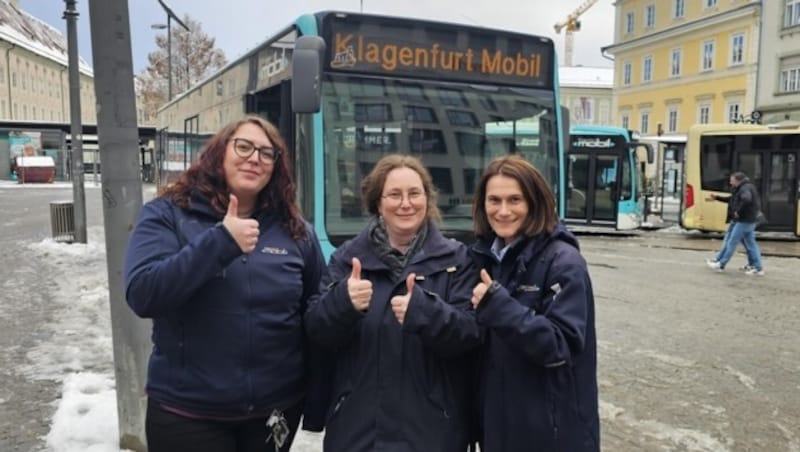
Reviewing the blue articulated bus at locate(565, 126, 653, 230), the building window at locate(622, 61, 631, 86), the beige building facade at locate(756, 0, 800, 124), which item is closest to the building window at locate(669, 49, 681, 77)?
the building window at locate(622, 61, 631, 86)

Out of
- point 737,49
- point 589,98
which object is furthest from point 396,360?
point 589,98

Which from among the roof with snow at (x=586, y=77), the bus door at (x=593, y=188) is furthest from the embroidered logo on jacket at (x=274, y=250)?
the roof with snow at (x=586, y=77)

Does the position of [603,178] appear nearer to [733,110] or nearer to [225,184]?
[225,184]

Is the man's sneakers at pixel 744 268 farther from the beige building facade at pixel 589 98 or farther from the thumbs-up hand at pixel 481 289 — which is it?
the beige building facade at pixel 589 98

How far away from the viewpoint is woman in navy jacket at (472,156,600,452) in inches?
83.3

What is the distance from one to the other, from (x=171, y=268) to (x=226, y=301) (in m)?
0.23

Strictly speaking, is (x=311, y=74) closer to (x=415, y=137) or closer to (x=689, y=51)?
(x=415, y=137)

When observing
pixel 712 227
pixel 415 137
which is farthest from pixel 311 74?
pixel 712 227

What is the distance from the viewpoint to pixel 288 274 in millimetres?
2320

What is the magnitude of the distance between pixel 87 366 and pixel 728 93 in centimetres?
4404

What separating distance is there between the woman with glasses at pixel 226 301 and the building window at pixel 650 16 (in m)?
50.9

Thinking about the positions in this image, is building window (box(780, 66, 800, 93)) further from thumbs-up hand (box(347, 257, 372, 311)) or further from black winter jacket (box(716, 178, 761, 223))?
thumbs-up hand (box(347, 257, 372, 311))

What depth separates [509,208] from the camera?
2344 millimetres

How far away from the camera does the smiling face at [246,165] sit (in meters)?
2.28
